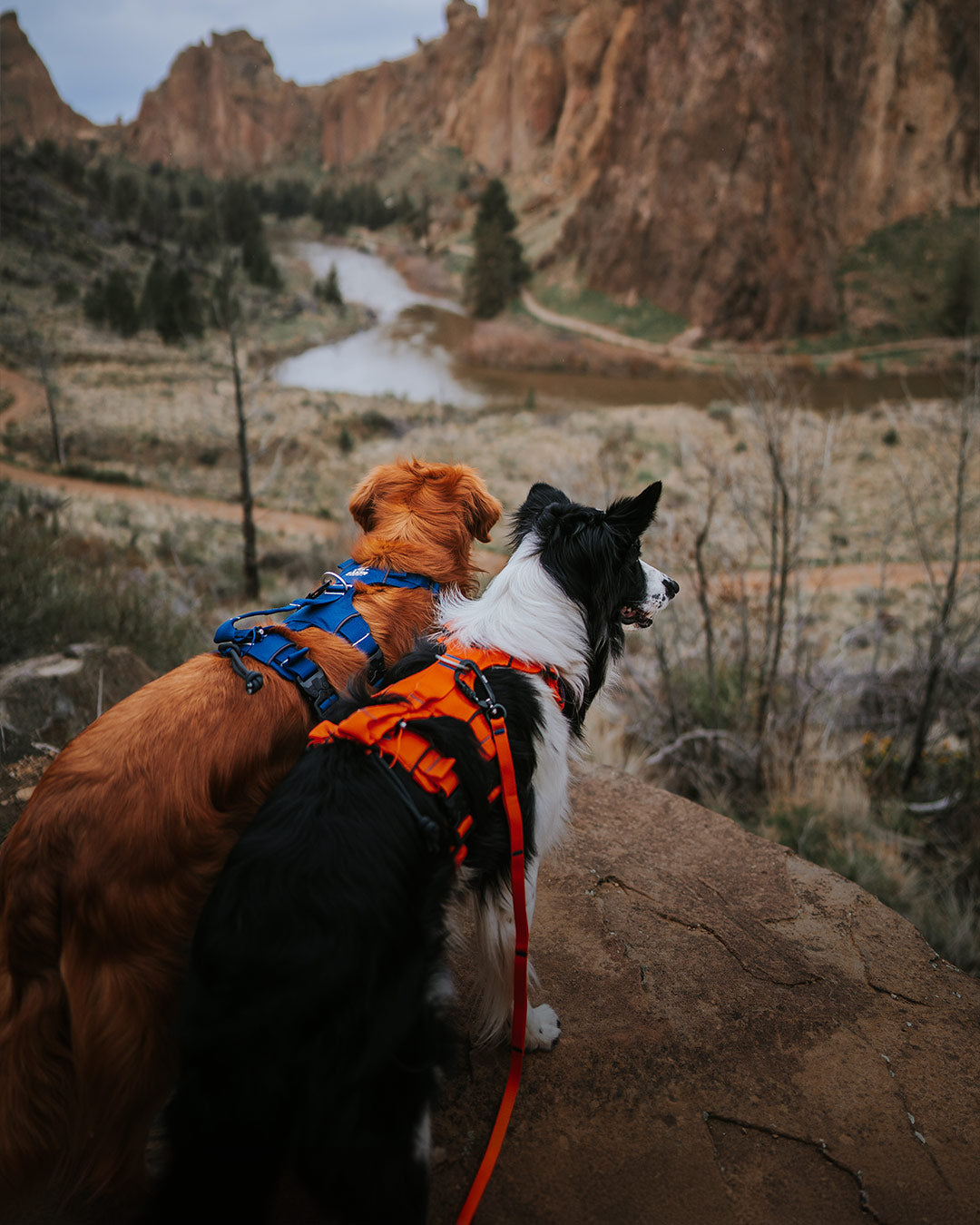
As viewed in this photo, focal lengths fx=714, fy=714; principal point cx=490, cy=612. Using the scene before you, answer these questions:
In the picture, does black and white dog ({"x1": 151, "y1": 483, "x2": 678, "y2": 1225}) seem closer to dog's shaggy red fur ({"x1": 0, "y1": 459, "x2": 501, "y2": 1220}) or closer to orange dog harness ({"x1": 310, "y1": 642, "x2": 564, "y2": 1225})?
orange dog harness ({"x1": 310, "y1": 642, "x2": 564, "y2": 1225})

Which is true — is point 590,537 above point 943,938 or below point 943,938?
above

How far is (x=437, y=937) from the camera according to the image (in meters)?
1.97

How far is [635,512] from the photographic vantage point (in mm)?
2625

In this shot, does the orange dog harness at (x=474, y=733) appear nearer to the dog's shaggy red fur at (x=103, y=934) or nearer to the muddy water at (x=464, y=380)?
the dog's shaggy red fur at (x=103, y=934)

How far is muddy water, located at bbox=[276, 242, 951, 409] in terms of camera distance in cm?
3669

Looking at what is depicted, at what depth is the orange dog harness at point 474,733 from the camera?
2068mm

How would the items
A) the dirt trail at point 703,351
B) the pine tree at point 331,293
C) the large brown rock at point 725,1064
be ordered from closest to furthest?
1. the large brown rock at point 725,1064
2. the dirt trail at point 703,351
3. the pine tree at point 331,293

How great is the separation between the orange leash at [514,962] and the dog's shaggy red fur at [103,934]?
79cm

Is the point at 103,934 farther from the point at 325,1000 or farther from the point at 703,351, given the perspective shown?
the point at 703,351

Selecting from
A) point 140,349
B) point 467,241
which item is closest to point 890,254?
point 467,241

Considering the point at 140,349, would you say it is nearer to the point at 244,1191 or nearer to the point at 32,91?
the point at 32,91

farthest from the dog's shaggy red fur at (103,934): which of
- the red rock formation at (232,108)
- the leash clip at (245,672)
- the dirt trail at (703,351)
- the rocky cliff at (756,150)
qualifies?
the red rock formation at (232,108)

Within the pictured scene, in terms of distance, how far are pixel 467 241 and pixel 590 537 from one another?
238 ft

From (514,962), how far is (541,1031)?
1.27 ft
